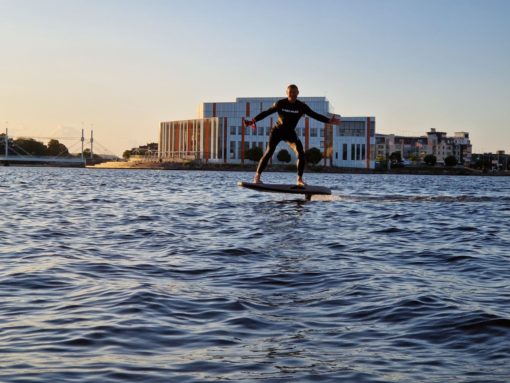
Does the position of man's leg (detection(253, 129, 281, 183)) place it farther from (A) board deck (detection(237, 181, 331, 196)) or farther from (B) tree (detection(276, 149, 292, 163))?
(B) tree (detection(276, 149, 292, 163))

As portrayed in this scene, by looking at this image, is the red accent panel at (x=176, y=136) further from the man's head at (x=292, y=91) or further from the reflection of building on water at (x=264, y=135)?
the man's head at (x=292, y=91)

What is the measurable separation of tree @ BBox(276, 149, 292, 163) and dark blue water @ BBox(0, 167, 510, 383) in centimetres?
12400

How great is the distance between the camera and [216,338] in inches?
214

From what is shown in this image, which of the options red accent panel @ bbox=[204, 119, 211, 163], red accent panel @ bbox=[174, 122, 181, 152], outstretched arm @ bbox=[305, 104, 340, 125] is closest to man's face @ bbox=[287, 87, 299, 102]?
outstretched arm @ bbox=[305, 104, 340, 125]

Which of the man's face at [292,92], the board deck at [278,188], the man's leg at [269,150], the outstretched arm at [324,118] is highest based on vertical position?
the man's face at [292,92]

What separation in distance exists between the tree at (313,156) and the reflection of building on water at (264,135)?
453 cm

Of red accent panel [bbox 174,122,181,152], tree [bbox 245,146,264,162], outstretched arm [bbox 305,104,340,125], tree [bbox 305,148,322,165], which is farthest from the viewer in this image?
red accent panel [bbox 174,122,181,152]

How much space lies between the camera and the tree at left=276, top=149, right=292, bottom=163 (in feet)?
451

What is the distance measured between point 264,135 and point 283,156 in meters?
5.21

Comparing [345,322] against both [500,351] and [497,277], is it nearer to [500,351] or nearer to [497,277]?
[500,351]

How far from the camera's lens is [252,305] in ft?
21.5

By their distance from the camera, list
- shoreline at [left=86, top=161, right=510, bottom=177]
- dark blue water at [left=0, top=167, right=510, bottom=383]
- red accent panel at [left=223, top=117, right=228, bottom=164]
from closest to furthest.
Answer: dark blue water at [left=0, top=167, right=510, bottom=383] < shoreline at [left=86, top=161, right=510, bottom=177] < red accent panel at [left=223, top=117, right=228, bottom=164]

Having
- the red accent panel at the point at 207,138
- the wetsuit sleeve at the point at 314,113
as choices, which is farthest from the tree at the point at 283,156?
the wetsuit sleeve at the point at 314,113

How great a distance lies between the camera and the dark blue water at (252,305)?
4.72 m
